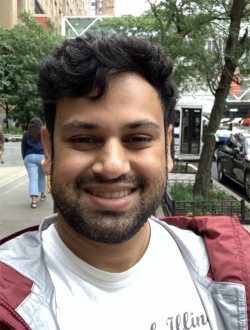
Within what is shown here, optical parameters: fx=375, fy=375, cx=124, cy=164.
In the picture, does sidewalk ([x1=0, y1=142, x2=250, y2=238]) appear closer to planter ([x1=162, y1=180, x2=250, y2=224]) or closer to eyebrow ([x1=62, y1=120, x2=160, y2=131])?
planter ([x1=162, y1=180, x2=250, y2=224])

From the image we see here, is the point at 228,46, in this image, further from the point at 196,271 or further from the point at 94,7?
the point at 94,7

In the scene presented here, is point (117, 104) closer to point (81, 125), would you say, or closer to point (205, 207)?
point (81, 125)

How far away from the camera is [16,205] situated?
7.48 meters

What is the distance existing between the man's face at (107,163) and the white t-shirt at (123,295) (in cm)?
18

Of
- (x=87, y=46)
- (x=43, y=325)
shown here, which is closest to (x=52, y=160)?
(x=87, y=46)

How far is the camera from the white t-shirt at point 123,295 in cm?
129

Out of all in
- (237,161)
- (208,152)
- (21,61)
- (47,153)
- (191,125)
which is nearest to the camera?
(47,153)

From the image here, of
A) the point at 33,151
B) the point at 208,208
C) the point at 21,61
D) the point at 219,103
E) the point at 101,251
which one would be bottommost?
the point at 208,208

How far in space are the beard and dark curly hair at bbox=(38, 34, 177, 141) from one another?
296mm

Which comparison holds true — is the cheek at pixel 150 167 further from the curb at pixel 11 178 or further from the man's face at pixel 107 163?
the curb at pixel 11 178

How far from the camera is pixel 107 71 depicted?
135 centimetres

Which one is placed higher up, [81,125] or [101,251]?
[81,125]

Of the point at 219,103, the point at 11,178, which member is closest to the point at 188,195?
the point at 219,103

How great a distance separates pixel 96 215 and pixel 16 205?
6.53 metres
